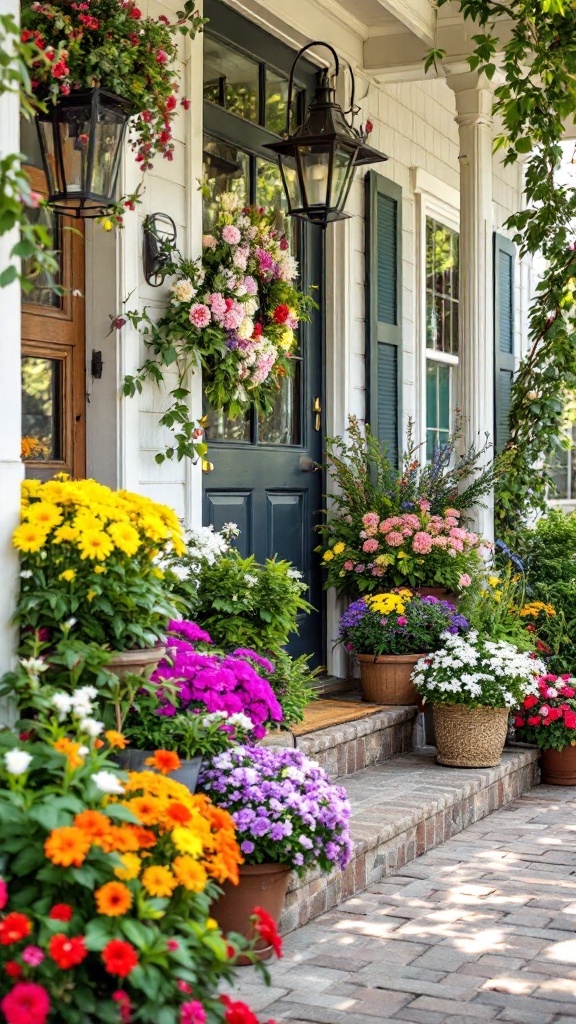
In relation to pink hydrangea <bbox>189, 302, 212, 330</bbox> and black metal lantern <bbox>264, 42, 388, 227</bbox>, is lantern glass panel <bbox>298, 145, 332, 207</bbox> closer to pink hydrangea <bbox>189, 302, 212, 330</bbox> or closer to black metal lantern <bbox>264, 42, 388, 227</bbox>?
black metal lantern <bbox>264, 42, 388, 227</bbox>

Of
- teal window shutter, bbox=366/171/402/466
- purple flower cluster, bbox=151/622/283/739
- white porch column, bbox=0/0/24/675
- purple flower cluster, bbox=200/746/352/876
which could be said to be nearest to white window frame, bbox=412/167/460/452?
teal window shutter, bbox=366/171/402/466

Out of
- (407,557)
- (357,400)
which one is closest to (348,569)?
(407,557)

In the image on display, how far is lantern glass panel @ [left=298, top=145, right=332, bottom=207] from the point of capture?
5227mm

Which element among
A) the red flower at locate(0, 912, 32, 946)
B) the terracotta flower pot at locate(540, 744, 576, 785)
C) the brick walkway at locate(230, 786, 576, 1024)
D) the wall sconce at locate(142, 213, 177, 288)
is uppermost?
the wall sconce at locate(142, 213, 177, 288)

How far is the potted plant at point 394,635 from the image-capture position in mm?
5949

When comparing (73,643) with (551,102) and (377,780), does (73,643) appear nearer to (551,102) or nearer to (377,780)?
(377,780)

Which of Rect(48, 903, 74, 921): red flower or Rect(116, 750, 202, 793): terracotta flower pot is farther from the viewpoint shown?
Rect(116, 750, 202, 793): terracotta flower pot

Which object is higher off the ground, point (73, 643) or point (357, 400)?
point (357, 400)

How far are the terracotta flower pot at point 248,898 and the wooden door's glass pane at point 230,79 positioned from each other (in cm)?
332

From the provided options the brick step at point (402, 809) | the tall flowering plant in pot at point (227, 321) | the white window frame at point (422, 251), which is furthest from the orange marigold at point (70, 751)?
the white window frame at point (422, 251)

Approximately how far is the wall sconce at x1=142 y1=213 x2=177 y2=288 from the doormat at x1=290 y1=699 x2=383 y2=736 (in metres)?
1.86

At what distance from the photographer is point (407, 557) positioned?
6.21m

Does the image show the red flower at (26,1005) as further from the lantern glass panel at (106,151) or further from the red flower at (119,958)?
the lantern glass panel at (106,151)

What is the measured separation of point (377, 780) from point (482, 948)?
160 centimetres
